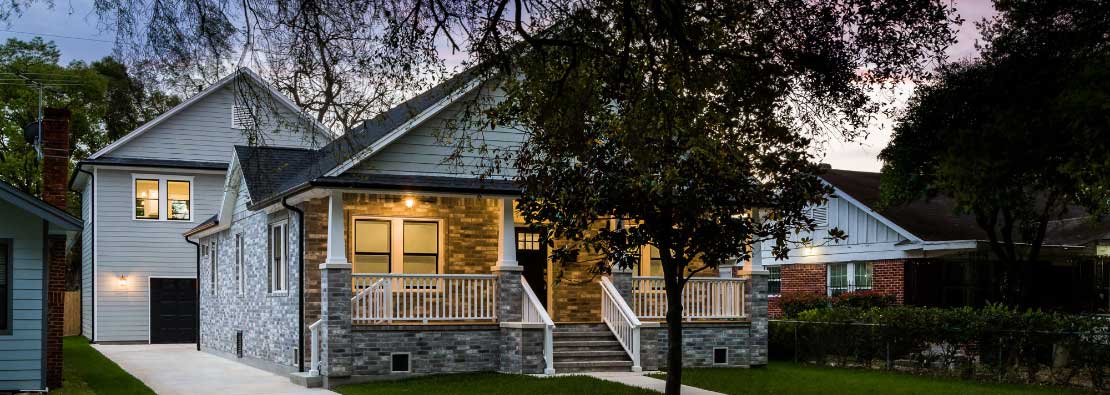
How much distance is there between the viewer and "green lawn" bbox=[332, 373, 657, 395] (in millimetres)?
16422

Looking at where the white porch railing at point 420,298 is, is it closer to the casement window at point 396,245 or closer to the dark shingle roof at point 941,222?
the casement window at point 396,245

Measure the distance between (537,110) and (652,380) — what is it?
6895 mm

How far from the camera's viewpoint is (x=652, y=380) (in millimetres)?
18312

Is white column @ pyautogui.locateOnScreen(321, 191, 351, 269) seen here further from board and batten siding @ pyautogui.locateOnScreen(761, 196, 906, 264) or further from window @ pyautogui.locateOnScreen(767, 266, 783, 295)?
window @ pyautogui.locateOnScreen(767, 266, 783, 295)

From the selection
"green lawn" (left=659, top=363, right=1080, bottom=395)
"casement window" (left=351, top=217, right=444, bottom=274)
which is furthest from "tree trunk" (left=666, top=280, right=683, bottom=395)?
"casement window" (left=351, top=217, right=444, bottom=274)

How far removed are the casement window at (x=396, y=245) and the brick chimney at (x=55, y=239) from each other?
4887 millimetres

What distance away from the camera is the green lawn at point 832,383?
16.9 meters

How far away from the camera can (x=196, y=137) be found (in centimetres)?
3428

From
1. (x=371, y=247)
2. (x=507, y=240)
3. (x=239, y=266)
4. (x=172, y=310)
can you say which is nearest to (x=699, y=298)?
(x=507, y=240)

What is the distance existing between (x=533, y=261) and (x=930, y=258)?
996cm

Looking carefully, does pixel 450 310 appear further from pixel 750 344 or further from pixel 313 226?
pixel 750 344

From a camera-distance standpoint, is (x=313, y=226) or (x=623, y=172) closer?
(x=623, y=172)

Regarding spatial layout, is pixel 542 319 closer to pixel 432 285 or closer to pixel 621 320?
pixel 621 320

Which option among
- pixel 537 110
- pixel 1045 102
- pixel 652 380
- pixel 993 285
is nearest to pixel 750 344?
pixel 652 380
